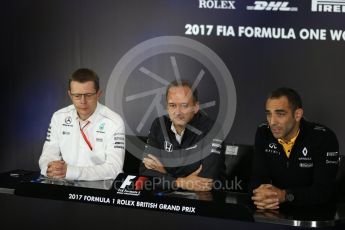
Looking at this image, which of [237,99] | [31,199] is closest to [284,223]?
[31,199]

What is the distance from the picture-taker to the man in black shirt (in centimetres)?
317

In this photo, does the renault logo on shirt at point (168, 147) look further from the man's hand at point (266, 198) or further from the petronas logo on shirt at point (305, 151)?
the man's hand at point (266, 198)

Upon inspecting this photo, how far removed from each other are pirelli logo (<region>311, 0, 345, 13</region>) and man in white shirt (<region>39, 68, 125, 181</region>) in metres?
1.62

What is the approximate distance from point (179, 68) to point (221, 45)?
37cm

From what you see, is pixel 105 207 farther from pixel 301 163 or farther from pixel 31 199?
pixel 301 163

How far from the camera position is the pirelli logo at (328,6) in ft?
12.8

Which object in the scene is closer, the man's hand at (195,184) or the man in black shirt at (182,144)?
the man's hand at (195,184)

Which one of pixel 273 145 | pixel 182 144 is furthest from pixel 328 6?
pixel 182 144

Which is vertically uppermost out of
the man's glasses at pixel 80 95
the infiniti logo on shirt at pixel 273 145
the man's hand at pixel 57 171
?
the man's glasses at pixel 80 95

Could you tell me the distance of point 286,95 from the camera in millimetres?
3010

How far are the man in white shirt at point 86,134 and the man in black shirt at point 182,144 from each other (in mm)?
191

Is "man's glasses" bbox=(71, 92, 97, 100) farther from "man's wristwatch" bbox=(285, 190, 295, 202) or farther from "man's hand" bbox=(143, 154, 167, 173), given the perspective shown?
"man's wristwatch" bbox=(285, 190, 295, 202)

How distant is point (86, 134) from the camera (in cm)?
345

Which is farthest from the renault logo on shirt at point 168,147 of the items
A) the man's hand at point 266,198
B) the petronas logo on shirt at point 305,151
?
the man's hand at point 266,198
